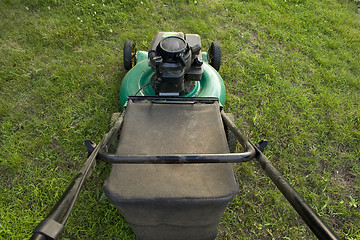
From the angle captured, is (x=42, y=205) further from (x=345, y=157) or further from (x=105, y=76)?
(x=345, y=157)

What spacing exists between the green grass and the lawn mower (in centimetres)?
79

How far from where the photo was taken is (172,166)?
119 centimetres

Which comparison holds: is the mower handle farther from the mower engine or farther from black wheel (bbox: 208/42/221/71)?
black wheel (bbox: 208/42/221/71)

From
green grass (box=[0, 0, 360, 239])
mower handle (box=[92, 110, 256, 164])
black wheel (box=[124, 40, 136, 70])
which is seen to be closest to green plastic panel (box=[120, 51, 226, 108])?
black wheel (box=[124, 40, 136, 70])

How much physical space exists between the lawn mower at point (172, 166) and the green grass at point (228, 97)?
79 centimetres

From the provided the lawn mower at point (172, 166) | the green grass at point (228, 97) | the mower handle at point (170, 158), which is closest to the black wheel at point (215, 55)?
the green grass at point (228, 97)

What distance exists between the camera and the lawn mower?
3.14 feet

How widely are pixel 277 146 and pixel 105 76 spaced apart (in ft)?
6.55

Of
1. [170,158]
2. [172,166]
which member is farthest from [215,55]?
[170,158]

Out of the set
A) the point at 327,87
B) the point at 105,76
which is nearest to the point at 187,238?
the point at 105,76

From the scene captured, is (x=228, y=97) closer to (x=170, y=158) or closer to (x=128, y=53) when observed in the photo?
(x=128, y=53)

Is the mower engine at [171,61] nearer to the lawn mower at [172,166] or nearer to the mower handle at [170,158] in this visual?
the lawn mower at [172,166]

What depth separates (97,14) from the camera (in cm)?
334

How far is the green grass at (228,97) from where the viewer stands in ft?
6.23
